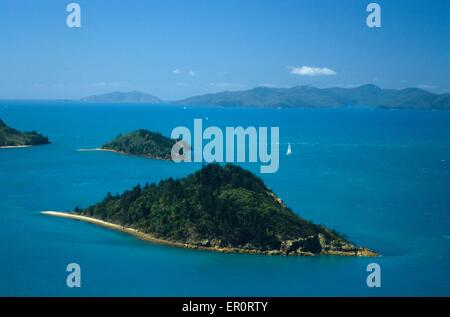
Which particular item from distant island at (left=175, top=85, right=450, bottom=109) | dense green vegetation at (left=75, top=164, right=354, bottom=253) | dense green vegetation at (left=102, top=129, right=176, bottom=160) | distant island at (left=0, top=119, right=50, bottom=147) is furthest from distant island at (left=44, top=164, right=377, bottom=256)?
distant island at (left=175, top=85, right=450, bottom=109)

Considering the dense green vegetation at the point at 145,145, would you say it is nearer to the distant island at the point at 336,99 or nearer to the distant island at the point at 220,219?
the distant island at the point at 220,219

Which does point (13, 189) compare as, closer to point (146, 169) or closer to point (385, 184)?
point (146, 169)

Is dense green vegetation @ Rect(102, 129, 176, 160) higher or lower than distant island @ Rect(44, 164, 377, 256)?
higher

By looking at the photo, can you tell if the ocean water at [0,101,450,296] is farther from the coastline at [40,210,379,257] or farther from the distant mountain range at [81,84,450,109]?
the distant mountain range at [81,84,450,109]

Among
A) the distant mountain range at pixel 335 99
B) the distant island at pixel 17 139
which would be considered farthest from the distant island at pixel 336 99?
the distant island at pixel 17 139

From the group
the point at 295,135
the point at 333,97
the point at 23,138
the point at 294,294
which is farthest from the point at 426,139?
the point at 333,97

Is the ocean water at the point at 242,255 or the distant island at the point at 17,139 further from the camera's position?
the distant island at the point at 17,139
